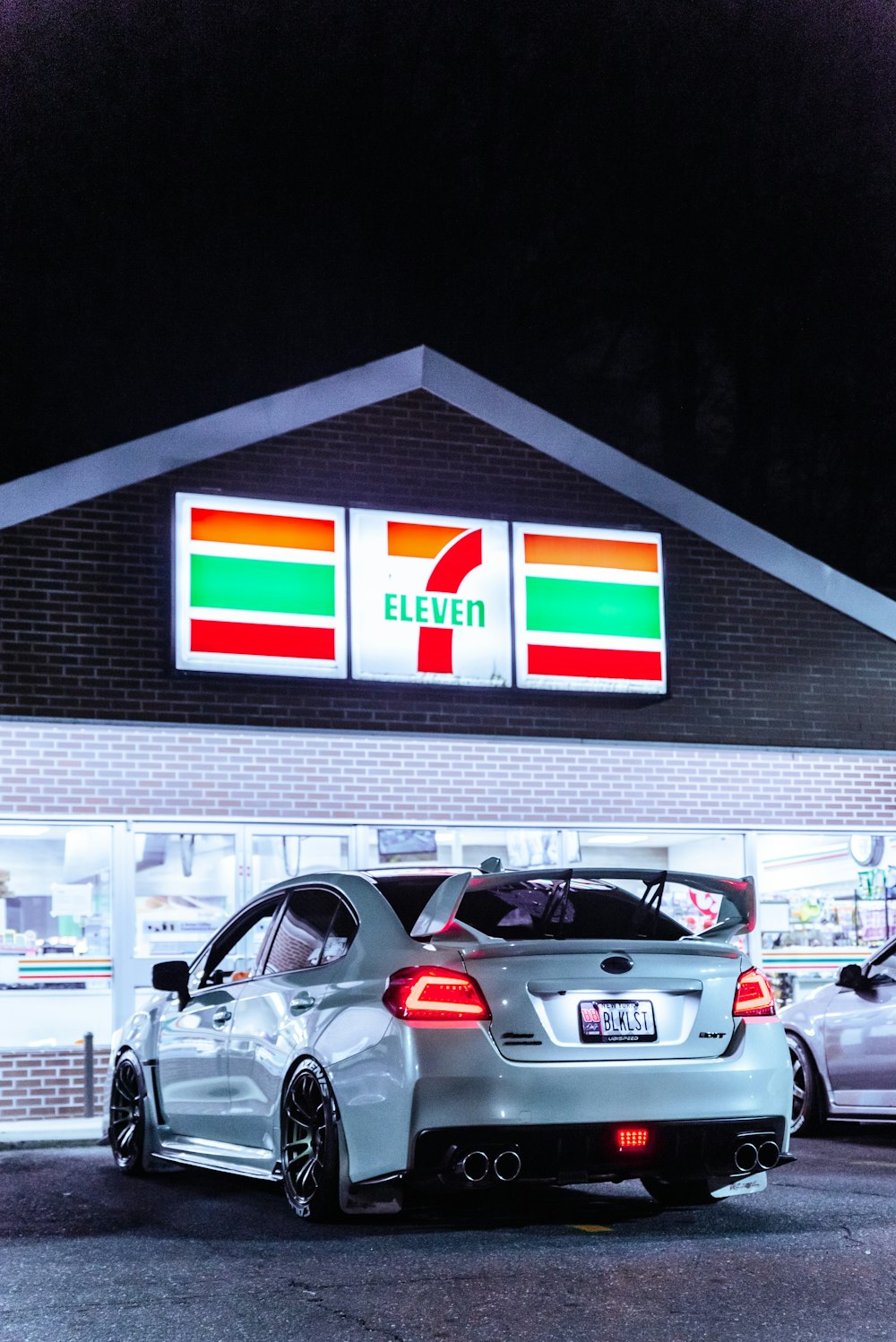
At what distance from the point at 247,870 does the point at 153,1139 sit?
4.72 meters

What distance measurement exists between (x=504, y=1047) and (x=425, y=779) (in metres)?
7.74

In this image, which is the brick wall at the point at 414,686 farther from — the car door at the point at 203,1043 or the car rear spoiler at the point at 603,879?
the car rear spoiler at the point at 603,879

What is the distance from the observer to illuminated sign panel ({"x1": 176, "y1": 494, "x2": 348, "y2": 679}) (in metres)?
12.7

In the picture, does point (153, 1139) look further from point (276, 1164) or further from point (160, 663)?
point (160, 663)

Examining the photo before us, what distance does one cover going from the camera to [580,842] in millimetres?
14078

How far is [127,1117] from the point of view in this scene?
28.3 feet

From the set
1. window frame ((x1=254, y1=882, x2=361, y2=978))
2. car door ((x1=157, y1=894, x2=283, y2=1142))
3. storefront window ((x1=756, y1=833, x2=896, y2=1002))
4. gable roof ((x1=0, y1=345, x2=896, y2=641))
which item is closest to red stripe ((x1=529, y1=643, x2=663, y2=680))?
gable roof ((x1=0, y1=345, x2=896, y2=641))

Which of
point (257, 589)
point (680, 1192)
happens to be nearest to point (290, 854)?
point (257, 589)

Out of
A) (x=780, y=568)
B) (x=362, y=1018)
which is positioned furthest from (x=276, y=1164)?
(x=780, y=568)

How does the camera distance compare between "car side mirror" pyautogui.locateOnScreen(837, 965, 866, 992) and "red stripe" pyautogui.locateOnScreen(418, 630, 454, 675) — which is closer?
"car side mirror" pyautogui.locateOnScreen(837, 965, 866, 992)

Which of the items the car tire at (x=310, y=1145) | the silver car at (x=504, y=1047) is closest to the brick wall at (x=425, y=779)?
the silver car at (x=504, y=1047)

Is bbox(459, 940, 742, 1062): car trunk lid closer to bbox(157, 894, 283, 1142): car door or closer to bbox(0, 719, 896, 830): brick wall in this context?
bbox(157, 894, 283, 1142): car door

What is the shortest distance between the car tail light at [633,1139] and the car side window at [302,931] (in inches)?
61.1

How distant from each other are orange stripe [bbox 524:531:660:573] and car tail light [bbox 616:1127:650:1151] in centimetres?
833
